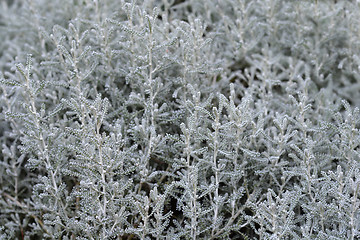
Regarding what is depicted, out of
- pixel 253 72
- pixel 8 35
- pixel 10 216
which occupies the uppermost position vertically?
pixel 8 35

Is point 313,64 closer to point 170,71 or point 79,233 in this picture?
point 170,71

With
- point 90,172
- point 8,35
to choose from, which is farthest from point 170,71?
point 8,35

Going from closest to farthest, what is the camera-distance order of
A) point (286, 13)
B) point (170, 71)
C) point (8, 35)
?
point (170, 71) < point (286, 13) < point (8, 35)

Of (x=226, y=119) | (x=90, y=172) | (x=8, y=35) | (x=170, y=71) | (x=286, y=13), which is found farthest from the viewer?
(x=8, y=35)

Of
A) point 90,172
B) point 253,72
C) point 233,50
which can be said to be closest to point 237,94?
point 253,72

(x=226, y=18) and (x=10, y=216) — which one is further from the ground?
(x=226, y=18)

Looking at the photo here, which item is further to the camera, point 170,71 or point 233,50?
point 233,50
